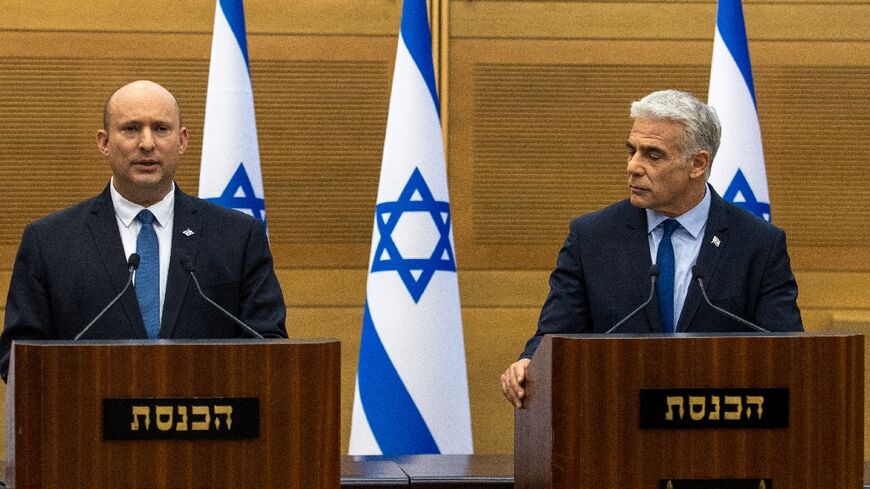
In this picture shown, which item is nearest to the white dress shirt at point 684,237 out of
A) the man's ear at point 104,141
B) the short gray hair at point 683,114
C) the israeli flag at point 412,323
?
the short gray hair at point 683,114

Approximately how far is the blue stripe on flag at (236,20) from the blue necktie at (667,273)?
7.46ft

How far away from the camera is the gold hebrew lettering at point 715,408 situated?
2.27m

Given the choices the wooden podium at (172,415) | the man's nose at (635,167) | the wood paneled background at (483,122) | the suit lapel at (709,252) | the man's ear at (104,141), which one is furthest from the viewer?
the wood paneled background at (483,122)

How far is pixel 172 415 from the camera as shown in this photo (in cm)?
219

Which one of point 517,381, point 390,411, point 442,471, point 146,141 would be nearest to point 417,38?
point 390,411

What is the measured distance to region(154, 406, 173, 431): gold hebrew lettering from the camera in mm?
2189

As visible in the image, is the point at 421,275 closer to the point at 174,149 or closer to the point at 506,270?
the point at 506,270

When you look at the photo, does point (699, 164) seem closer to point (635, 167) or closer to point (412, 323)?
point (635, 167)

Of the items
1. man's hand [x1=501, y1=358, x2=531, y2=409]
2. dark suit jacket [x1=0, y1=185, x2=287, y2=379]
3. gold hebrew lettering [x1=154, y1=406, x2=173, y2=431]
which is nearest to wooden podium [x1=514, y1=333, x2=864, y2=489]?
man's hand [x1=501, y1=358, x2=531, y2=409]

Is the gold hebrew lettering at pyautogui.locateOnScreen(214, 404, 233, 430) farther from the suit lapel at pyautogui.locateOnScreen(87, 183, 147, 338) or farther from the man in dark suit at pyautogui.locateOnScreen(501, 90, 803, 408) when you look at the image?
the man in dark suit at pyautogui.locateOnScreen(501, 90, 803, 408)

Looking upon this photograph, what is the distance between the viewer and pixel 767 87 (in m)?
5.90

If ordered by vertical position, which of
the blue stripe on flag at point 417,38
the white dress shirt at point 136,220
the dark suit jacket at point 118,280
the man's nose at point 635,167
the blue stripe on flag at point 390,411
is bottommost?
the blue stripe on flag at point 390,411

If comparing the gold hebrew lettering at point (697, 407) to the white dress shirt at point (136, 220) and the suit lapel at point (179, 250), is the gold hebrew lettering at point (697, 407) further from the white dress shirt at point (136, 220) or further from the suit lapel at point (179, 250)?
the white dress shirt at point (136, 220)

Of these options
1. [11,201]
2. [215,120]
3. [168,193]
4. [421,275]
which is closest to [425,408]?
[421,275]
